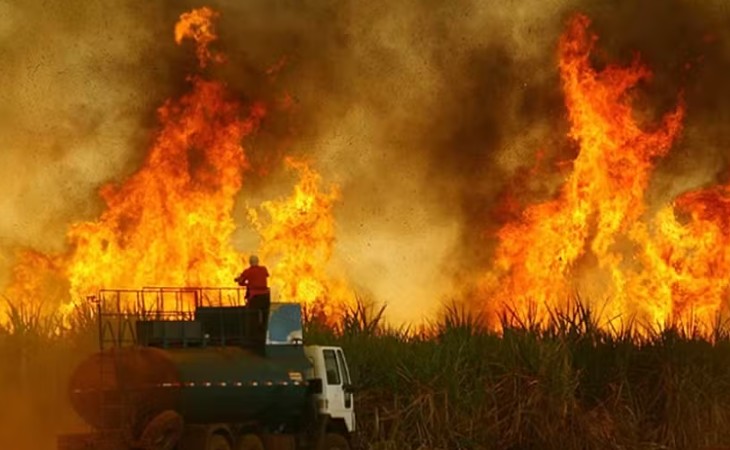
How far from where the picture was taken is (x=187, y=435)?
23406mm

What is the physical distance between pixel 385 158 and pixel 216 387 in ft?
71.2

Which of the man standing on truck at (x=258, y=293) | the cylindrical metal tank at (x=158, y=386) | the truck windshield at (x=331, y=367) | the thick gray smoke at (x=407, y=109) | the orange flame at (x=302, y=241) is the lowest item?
the cylindrical metal tank at (x=158, y=386)

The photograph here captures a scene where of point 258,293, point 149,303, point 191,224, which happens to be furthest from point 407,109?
point 258,293

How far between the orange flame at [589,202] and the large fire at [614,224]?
0.08 ft

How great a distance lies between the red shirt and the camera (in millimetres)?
27719

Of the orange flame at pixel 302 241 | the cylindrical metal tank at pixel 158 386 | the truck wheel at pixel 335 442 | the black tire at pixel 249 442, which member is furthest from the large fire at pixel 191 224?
the cylindrical metal tank at pixel 158 386

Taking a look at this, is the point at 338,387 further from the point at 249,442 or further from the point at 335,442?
the point at 249,442

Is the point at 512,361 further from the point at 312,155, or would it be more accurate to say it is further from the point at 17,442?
the point at 312,155

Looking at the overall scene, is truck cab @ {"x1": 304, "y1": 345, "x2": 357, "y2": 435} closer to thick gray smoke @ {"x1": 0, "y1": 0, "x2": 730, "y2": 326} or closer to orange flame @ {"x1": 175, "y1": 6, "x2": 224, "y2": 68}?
thick gray smoke @ {"x1": 0, "y1": 0, "x2": 730, "y2": 326}

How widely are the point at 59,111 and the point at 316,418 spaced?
1773 centimetres

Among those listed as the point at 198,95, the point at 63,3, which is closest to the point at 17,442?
the point at 198,95

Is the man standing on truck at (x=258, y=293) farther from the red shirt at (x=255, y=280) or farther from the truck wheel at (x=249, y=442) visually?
the truck wheel at (x=249, y=442)

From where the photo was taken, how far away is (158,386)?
23109mm

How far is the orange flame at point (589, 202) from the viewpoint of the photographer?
40594 millimetres
